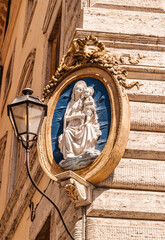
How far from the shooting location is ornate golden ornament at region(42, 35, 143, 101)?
7809 mm

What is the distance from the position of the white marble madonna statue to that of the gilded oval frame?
12cm

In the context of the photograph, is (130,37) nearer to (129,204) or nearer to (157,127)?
(157,127)

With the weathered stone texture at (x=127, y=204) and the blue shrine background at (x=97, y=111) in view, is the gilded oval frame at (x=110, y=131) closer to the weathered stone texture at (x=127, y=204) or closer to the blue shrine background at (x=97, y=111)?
the blue shrine background at (x=97, y=111)

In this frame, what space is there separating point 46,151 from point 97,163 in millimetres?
856

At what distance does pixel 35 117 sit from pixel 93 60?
1.35 meters

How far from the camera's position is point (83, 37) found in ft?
27.6

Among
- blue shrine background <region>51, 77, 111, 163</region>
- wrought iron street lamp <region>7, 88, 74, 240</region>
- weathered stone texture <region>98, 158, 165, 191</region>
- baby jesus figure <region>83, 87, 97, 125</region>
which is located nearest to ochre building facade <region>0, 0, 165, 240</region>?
weathered stone texture <region>98, 158, 165, 191</region>

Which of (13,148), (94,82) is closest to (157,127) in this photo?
(94,82)

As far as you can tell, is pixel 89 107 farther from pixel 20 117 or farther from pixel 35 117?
pixel 20 117

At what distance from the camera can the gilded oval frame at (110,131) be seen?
7.23 m

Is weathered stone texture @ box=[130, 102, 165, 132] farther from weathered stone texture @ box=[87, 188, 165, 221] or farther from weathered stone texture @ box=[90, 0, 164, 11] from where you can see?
weathered stone texture @ box=[90, 0, 164, 11]

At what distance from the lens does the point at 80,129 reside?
758 centimetres

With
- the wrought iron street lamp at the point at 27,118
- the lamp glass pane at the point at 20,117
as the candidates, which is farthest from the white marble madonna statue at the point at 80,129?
the lamp glass pane at the point at 20,117

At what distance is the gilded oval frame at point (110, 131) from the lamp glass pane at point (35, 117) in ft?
2.61
